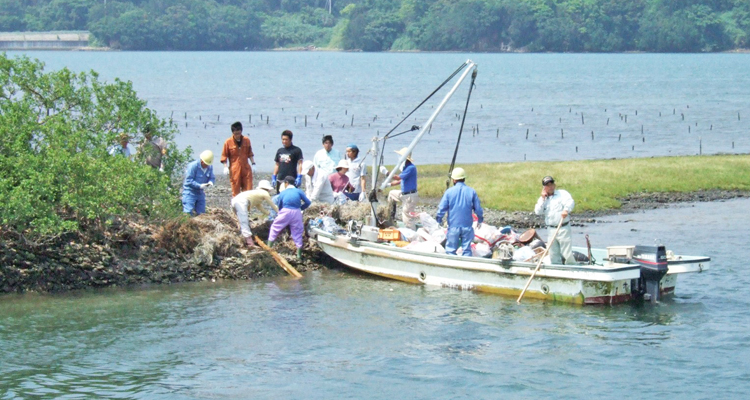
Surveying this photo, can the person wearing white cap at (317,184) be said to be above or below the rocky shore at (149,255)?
above

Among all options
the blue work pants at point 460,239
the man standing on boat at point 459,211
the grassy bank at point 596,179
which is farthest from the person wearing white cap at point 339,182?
the grassy bank at point 596,179

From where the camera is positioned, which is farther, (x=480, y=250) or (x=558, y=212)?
(x=480, y=250)

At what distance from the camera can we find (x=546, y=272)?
1758 cm

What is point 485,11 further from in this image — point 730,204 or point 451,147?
point 730,204

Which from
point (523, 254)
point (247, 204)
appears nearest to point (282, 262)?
point (247, 204)

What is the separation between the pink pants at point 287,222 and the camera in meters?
19.9

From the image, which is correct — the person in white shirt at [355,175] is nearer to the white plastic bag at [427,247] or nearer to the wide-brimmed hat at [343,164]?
the wide-brimmed hat at [343,164]

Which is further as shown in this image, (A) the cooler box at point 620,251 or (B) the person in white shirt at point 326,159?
(B) the person in white shirt at point 326,159

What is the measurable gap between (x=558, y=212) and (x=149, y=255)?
7776 millimetres

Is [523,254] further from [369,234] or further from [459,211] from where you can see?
[369,234]

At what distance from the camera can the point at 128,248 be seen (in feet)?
63.1

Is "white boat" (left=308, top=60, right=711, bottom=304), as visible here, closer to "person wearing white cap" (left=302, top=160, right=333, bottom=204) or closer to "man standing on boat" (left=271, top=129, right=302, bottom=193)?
"person wearing white cap" (left=302, top=160, right=333, bottom=204)

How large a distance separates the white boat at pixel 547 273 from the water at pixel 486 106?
2023 cm

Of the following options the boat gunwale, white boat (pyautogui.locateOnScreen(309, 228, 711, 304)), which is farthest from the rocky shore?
white boat (pyautogui.locateOnScreen(309, 228, 711, 304))
